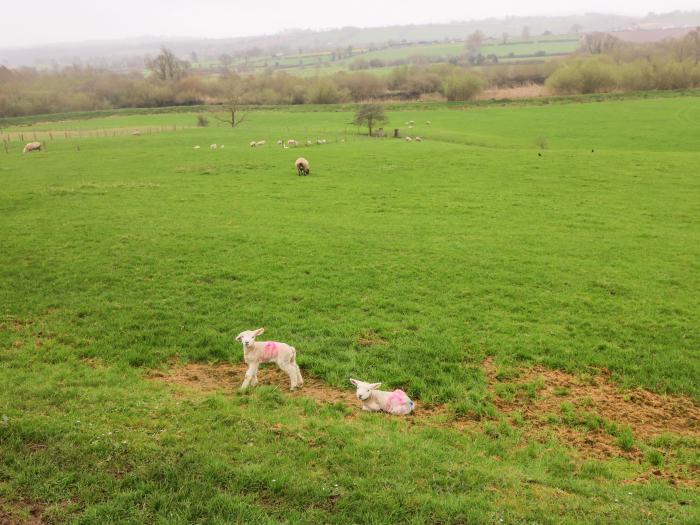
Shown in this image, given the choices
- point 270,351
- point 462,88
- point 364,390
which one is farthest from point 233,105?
point 364,390

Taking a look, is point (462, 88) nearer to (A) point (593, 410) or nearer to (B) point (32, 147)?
(B) point (32, 147)

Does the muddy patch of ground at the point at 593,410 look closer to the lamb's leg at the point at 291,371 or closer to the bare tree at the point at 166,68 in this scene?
the lamb's leg at the point at 291,371

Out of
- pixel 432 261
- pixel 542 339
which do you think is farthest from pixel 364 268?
pixel 542 339

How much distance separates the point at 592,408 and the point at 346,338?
5.99 m

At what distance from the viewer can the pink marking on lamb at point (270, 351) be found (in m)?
11.0

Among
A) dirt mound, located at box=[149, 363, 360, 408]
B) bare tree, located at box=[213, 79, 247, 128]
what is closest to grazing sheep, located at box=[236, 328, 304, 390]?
dirt mound, located at box=[149, 363, 360, 408]

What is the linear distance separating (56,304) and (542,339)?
14134 mm

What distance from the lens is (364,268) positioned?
1819 cm

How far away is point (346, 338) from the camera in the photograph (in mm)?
13375

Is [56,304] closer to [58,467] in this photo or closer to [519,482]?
[58,467]

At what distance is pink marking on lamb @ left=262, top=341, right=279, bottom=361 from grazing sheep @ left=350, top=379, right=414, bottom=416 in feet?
6.44

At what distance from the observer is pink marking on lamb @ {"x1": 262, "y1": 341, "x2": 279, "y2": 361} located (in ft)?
36.0

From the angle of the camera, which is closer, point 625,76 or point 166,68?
point 625,76

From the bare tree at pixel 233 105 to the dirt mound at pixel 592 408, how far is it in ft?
221
